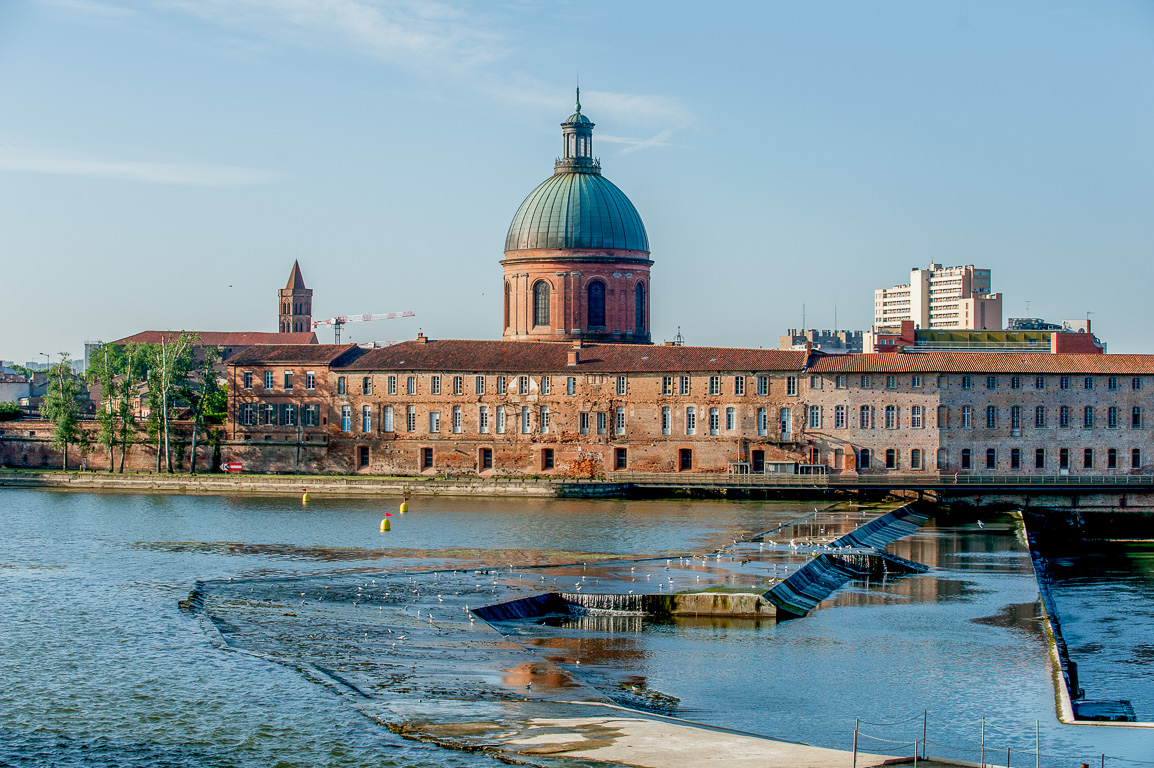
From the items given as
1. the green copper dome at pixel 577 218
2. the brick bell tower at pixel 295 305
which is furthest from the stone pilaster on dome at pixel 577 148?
the brick bell tower at pixel 295 305

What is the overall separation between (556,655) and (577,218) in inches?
2296

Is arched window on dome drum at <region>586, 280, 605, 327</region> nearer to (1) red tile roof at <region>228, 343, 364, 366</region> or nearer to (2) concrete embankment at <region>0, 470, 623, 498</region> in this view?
(1) red tile roof at <region>228, 343, 364, 366</region>

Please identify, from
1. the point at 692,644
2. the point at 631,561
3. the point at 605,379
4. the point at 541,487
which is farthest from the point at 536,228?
the point at 692,644

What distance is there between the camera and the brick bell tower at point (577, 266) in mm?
84250

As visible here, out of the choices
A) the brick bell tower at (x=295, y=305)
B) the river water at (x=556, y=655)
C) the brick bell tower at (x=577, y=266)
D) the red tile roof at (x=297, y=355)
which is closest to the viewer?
the river water at (x=556, y=655)

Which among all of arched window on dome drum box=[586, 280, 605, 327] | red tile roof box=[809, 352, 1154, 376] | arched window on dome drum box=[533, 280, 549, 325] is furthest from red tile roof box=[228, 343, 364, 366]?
red tile roof box=[809, 352, 1154, 376]

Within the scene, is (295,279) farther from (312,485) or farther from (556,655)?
(556,655)

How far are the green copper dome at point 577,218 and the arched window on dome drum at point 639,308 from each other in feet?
8.59

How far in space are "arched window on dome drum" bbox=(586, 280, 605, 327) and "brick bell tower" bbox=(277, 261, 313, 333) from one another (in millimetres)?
81418

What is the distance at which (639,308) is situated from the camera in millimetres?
86375

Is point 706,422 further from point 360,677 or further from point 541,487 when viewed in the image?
point 360,677

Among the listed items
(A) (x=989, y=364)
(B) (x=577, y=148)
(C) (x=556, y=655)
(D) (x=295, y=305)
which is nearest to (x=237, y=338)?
(D) (x=295, y=305)

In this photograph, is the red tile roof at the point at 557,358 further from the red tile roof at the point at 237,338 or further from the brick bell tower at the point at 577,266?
the red tile roof at the point at 237,338

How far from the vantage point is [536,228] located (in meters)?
85.4
